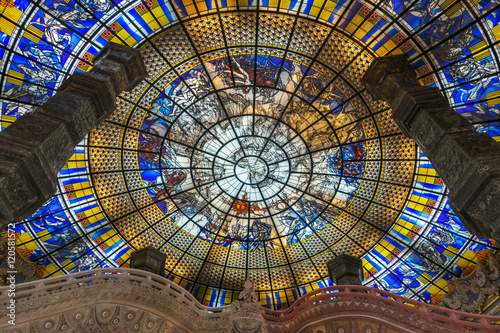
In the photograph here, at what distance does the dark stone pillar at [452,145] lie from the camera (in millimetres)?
7637

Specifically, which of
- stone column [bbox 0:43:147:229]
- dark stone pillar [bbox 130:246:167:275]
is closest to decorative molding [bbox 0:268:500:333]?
stone column [bbox 0:43:147:229]

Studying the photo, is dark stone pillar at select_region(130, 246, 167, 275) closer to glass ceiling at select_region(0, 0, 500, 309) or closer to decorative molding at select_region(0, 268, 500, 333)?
glass ceiling at select_region(0, 0, 500, 309)

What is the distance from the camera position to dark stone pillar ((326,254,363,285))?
16.7 metres

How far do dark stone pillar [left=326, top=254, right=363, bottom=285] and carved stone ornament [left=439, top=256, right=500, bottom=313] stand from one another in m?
5.61

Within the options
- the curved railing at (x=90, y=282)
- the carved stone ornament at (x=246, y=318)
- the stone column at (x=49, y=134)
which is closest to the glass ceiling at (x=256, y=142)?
the stone column at (x=49, y=134)

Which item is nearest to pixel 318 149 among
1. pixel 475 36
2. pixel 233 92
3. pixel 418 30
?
pixel 233 92

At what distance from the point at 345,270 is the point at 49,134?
15.8 m

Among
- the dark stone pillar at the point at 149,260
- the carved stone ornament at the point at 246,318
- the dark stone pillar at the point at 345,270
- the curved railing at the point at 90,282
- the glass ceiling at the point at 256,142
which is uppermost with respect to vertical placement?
the glass ceiling at the point at 256,142

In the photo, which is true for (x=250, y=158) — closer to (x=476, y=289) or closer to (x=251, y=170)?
(x=251, y=170)

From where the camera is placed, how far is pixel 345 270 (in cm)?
1692

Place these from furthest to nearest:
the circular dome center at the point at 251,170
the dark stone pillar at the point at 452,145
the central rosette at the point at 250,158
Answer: the circular dome center at the point at 251,170 → the central rosette at the point at 250,158 → the dark stone pillar at the point at 452,145

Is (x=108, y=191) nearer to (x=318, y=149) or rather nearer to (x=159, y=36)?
(x=159, y=36)

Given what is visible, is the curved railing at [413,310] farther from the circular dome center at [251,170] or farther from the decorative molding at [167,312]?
the circular dome center at [251,170]

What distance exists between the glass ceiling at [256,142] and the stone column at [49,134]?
3370 mm
